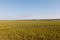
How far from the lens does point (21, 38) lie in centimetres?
881

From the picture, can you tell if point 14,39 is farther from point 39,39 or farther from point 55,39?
point 55,39

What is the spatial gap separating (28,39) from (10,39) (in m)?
1.19

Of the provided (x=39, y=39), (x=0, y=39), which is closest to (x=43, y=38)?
(x=39, y=39)

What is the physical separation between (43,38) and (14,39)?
1900mm

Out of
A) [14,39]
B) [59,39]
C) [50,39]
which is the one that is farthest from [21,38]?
[59,39]

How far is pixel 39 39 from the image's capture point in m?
8.42

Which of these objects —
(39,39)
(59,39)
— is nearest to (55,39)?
(59,39)

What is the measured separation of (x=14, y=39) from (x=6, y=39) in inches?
20.4

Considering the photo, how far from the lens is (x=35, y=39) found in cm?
859

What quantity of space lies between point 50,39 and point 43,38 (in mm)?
449

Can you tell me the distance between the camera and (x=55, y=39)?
335 inches

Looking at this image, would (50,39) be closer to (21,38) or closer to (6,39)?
(21,38)

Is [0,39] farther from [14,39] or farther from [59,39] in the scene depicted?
[59,39]

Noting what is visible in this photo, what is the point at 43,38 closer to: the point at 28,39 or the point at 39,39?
the point at 39,39
